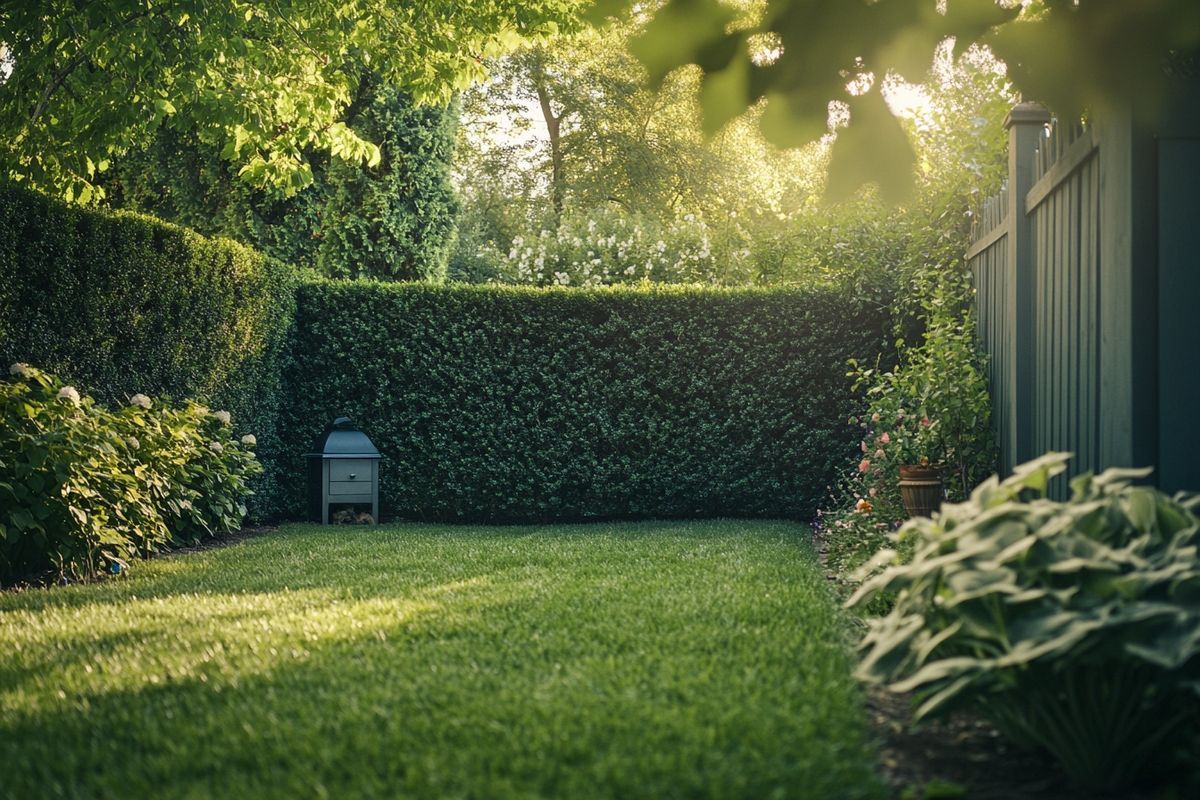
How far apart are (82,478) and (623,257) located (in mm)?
11040

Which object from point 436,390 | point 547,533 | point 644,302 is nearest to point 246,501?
point 436,390

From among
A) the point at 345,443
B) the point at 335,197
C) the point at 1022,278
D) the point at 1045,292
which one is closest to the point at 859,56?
the point at 1045,292

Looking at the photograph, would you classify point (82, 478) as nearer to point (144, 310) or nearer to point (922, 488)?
point (144, 310)

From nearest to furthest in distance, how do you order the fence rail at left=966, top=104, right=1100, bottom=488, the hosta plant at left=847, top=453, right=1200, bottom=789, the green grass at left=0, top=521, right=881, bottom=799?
the hosta plant at left=847, top=453, right=1200, bottom=789
the green grass at left=0, top=521, right=881, bottom=799
the fence rail at left=966, top=104, right=1100, bottom=488

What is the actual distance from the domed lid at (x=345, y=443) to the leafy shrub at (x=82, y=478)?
1956 millimetres

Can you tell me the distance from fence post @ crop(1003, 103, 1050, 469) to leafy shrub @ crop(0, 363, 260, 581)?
5060mm

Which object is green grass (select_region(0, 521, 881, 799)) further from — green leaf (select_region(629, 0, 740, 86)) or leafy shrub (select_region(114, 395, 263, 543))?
green leaf (select_region(629, 0, 740, 86))

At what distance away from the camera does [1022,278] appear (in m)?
4.96

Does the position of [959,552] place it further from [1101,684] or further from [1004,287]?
[1004,287]

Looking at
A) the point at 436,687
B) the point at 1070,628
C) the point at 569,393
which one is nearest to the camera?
the point at 1070,628

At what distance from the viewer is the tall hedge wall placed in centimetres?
609

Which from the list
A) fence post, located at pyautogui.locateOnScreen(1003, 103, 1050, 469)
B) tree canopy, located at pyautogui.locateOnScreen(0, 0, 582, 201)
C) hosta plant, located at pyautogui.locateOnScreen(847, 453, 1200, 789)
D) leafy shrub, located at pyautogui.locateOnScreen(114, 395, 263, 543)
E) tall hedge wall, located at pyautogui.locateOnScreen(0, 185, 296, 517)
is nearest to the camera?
hosta plant, located at pyautogui.locateOnScreen(847, 453, 1200, 789)

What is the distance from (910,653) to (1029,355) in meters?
2.86

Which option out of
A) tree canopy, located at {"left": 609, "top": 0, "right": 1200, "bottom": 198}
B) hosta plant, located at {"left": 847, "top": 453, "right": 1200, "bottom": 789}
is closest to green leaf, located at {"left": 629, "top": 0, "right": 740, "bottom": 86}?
tree canopy, located at {"left": 609, "top": 0, "right": 1200, "bottom": 198}
